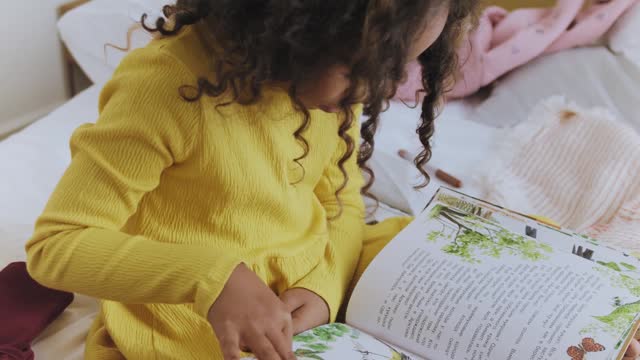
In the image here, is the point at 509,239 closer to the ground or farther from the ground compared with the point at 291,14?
closer to the ground

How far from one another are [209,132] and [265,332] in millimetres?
155

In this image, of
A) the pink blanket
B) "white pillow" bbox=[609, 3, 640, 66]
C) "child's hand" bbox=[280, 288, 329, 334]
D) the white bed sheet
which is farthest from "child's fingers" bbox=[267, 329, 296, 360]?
"white pillow" bbox=[609, 3, 640, 66]

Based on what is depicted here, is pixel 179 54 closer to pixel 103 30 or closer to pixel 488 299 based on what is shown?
pixel 488 299

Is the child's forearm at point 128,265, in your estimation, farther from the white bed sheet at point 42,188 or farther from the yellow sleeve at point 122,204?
the white bed sheet at point 42,188

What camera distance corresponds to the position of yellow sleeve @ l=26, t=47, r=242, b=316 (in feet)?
1.70

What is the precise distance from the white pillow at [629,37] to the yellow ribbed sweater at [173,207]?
762 mm

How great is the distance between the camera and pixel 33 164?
95 centimetres

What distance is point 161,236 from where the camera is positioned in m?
0.60

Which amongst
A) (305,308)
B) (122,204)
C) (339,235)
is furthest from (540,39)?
(122,204)

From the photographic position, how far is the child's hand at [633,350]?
0.63 m

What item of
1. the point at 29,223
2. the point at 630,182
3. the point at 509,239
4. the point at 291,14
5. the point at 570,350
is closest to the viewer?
the point at 291,14

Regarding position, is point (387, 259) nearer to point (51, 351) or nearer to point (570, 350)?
point (570, 350)

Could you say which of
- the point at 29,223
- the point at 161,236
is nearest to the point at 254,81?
the point at 161,236

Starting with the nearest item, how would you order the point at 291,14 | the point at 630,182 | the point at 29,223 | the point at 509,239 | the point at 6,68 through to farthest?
the point at 291,14
the point at 509,239
the point at 29,223
the point at 630,182
the point at 6,68
